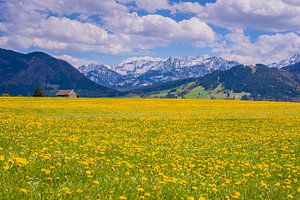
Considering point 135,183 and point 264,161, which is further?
point 264,161

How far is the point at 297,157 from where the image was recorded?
1738 centimetres

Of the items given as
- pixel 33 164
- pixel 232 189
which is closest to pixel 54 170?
pixel 33 164

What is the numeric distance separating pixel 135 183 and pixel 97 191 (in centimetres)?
148

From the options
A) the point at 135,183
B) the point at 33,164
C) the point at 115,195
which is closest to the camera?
the point at 115,195

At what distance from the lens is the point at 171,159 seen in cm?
1452

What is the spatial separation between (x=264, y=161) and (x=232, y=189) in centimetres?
642

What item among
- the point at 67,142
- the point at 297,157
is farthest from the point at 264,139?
the point at 67,142

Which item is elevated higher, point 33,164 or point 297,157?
point 33,164

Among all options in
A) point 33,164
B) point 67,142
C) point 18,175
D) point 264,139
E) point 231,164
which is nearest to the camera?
point 18,175

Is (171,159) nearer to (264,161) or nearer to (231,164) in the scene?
(231,164)

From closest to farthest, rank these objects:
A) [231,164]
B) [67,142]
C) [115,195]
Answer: [115,195] < [231,164] < [67,142]

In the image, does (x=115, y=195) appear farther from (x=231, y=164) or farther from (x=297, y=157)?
(x=297, y=157)

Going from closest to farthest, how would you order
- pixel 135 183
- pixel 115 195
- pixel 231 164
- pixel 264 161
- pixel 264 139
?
pixel 115 195 → pixel 135 183 → pixel 231 164 → pixel 264 161 → pixel 264 139

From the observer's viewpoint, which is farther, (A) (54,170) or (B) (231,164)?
(B) (231,164)
